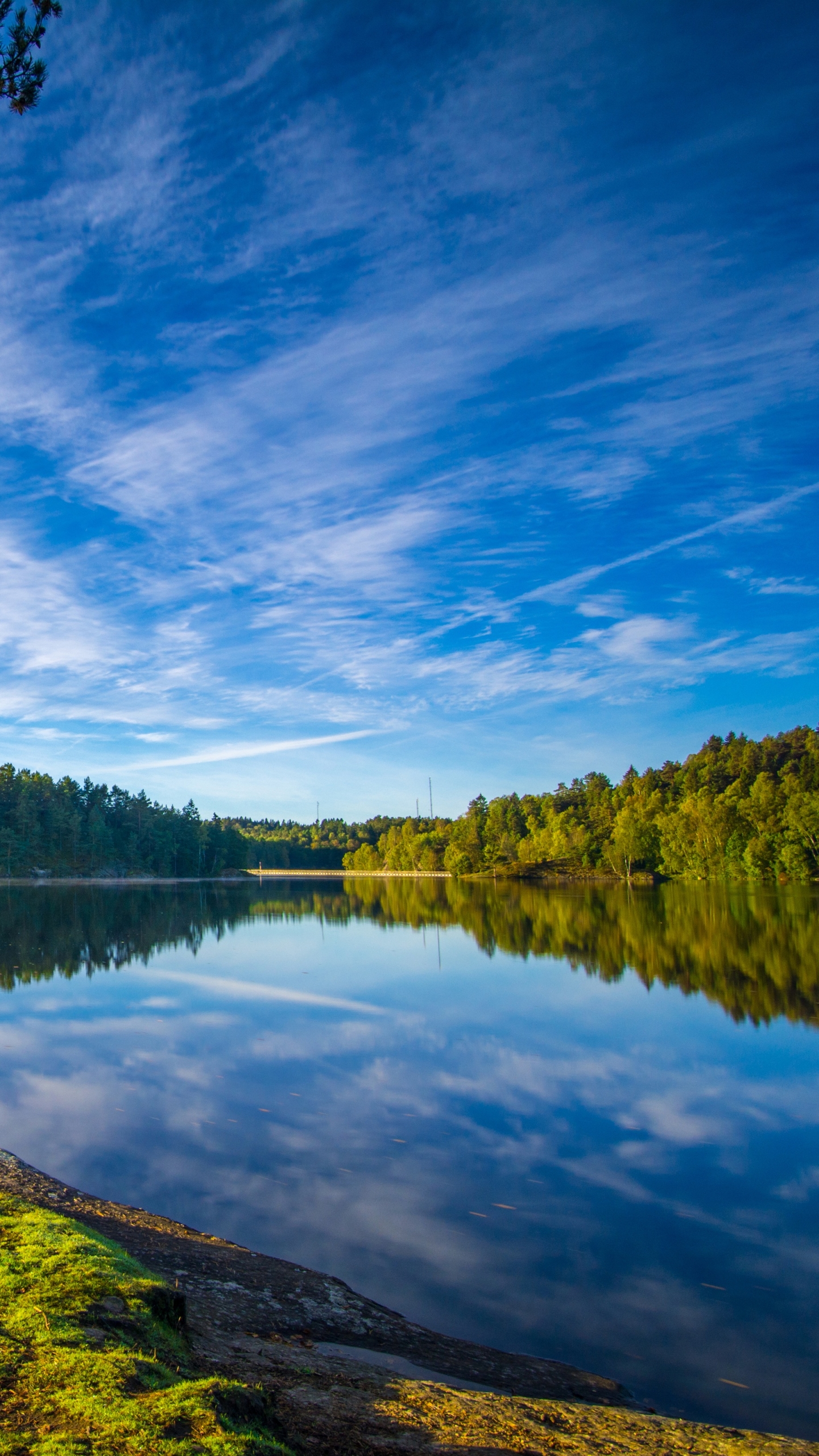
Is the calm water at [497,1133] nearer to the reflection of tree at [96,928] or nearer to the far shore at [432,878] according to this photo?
the reflection of tree at [96,928]

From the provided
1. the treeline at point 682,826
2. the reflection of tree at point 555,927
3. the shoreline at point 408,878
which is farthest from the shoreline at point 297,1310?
the shoreline at point 408,878

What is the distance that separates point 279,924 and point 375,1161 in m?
47.6

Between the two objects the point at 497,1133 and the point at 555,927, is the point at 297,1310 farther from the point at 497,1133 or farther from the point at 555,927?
the point at 555,927

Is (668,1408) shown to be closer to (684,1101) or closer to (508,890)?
(684,1101)

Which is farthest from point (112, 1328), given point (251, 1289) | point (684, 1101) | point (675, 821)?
point (675, 821)

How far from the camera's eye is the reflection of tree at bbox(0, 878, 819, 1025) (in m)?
31.7

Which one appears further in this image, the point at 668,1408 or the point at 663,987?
the point at 663,987

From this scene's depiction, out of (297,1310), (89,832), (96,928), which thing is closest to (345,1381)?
(297,1310)

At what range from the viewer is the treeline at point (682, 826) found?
370ft

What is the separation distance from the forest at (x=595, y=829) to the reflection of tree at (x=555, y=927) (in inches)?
570

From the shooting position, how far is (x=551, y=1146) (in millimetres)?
14117

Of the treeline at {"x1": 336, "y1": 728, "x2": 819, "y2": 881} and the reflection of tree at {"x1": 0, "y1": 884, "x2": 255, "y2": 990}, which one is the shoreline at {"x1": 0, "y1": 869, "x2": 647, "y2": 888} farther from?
the reflection of tree at {"x1": 0, "y1": 884, "x2": 255, "y2": 990}

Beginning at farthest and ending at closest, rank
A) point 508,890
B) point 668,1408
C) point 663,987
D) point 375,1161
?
point 508,890 < point 663,987 < point 375,1161 < point 668,1408

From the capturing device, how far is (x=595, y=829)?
168750 millimetres
